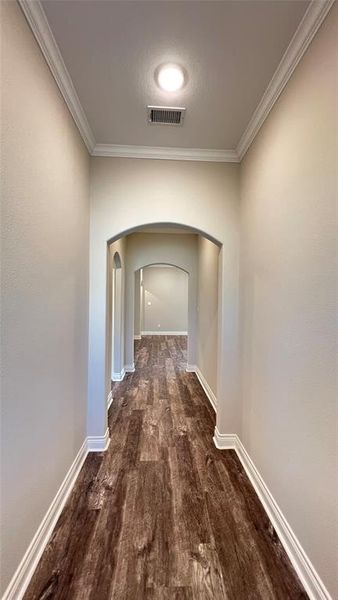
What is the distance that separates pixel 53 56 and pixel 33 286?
1.28 m

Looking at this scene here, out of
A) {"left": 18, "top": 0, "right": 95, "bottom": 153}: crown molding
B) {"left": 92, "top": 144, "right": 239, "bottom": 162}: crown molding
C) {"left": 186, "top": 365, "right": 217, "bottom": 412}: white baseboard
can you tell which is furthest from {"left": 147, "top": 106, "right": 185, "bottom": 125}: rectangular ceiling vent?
{"left": 186, "top": 365, "right": 217, "bottom": 412}: white baseboard

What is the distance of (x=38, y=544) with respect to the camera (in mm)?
1493

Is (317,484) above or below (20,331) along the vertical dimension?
below

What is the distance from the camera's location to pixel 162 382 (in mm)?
4738

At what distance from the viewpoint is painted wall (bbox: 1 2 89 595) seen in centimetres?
118

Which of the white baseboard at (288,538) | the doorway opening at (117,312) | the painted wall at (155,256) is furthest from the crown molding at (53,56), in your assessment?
the painted wall at (155,256)

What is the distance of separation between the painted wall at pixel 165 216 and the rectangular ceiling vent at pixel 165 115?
1.48ft

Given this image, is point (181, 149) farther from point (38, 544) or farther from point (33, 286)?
point (38, 544)

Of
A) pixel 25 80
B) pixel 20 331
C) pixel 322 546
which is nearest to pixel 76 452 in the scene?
pixel 20 331

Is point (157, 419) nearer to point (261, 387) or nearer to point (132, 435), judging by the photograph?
point (132, 435)

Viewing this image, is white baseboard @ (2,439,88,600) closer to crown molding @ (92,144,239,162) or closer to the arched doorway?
the arched doorway

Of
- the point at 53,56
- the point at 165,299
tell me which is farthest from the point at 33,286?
the point at 165,299

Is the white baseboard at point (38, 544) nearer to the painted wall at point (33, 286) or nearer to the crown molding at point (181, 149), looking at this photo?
the painted wall at point (33, 286)

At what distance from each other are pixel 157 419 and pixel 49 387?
1.98m
